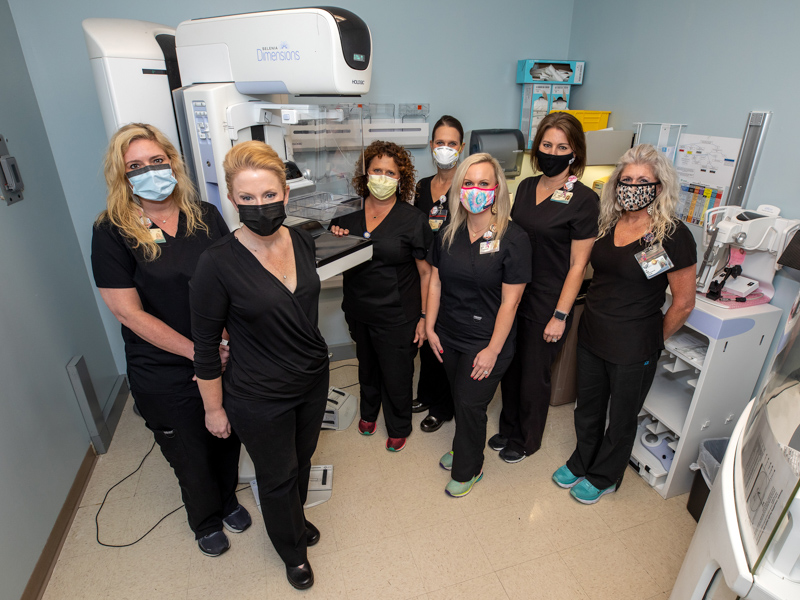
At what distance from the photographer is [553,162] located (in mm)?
1846

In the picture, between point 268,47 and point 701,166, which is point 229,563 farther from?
point 701,166

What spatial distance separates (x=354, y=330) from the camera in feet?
7.34

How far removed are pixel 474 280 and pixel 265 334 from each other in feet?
2.67

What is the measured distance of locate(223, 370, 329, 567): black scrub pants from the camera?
1402 mm

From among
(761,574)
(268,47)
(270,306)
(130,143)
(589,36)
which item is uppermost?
(589,36)

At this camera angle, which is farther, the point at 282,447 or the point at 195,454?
the point at 195,454

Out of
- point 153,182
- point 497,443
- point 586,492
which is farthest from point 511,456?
point 153,182

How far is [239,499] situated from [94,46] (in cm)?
188

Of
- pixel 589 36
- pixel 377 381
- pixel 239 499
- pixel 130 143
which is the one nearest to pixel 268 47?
pixel 130 143

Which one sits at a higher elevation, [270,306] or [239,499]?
[270,306]

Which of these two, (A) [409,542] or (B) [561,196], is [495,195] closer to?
(B) [561,196]

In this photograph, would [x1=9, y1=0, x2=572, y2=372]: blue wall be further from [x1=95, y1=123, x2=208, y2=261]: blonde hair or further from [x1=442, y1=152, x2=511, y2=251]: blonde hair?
[x1=442, y1=152, x2=511, y2=251]: blonde hair

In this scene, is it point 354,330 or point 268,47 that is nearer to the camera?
point 268,47

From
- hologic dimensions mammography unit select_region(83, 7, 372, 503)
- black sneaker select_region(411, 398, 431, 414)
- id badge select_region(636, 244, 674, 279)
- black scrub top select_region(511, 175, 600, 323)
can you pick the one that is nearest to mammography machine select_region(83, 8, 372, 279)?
hologic dimensions mammography unit select_region(83, 7, 372, 503)
